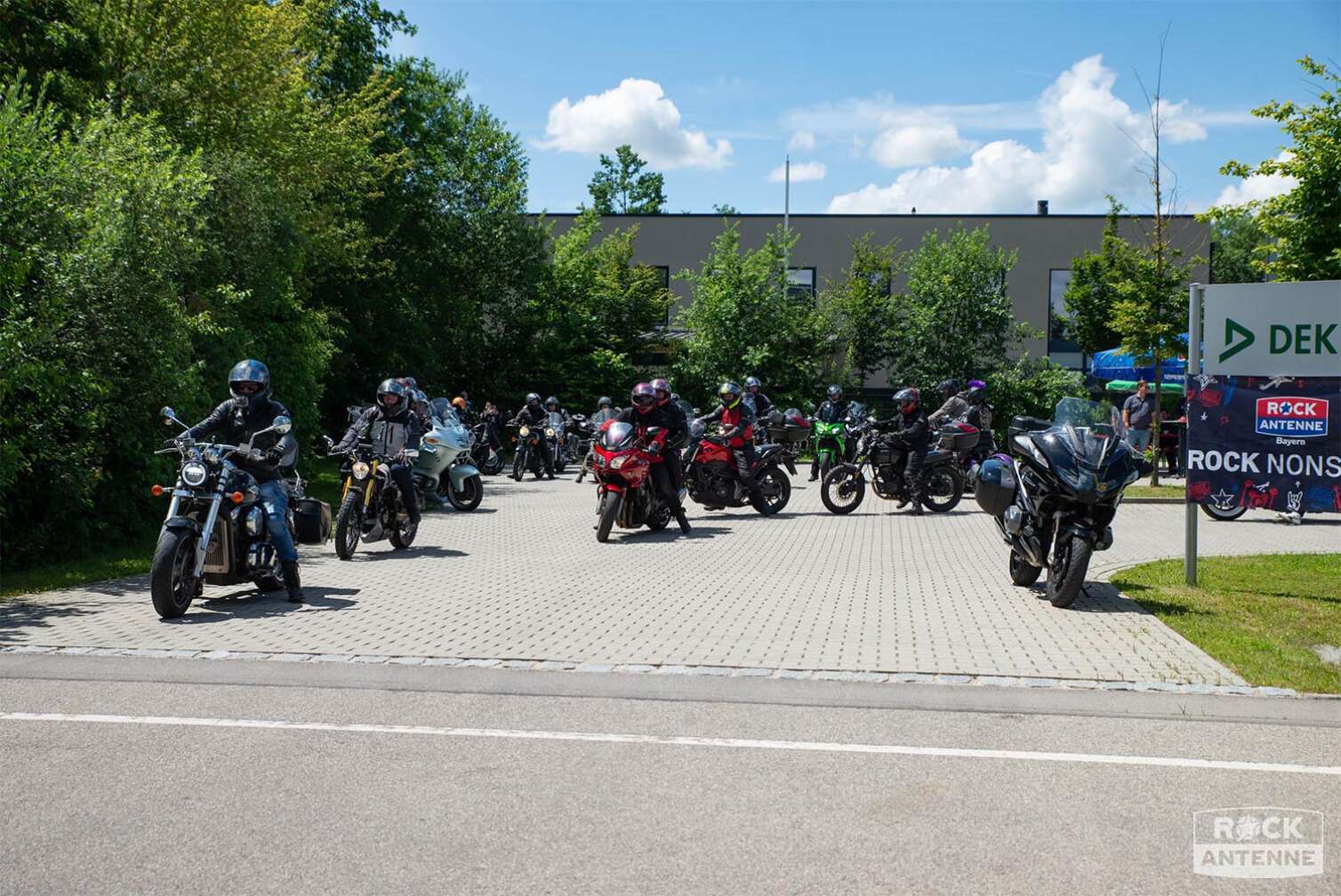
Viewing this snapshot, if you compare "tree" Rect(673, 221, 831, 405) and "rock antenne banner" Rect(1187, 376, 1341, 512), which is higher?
"tree" Rect(673, 221, 831, 405)

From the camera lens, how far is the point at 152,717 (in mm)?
5992

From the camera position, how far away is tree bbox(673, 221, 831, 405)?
37.3m

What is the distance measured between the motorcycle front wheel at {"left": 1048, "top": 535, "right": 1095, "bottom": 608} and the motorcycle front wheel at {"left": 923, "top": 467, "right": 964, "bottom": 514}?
27.3ft

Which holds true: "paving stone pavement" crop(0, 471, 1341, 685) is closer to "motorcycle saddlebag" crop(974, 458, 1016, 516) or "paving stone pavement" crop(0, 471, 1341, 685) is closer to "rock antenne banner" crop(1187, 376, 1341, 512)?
"motorcycle saddlebag" crop(974, 458, 1016, 516)

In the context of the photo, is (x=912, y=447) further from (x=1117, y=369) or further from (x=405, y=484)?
(x=1117, y=369)

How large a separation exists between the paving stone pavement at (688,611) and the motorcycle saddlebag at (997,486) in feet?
2.50

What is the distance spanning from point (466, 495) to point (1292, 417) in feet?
39.3

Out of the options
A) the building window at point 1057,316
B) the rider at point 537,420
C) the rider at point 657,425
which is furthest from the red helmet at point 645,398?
the building window at point 1057,316

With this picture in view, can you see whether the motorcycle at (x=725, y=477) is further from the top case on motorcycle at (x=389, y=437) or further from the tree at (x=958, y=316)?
the tree at (x=958, y=316)

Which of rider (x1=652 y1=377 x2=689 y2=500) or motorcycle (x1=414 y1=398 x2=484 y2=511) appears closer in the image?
rider (x1=652 y1=377 x2=689 y2=500)

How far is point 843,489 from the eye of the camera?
17828 millimetres

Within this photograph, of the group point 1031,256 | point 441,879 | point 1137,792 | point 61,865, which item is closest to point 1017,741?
point 1137,792

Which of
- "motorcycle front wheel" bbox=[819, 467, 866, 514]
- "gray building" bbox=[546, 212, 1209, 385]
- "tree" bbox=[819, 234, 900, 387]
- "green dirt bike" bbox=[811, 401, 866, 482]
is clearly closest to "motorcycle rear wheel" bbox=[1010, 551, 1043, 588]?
"motorcycle front wheel" bbox=[819, 467, 866, 514]

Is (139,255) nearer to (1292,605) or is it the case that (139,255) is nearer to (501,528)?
(501,528)
